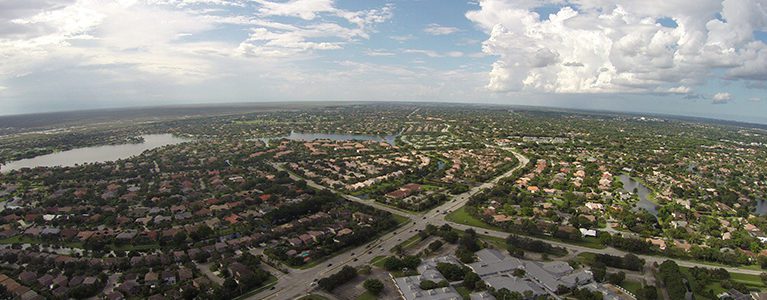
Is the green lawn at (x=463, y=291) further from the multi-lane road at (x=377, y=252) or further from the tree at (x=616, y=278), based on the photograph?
the tree at (x=616, y=278)

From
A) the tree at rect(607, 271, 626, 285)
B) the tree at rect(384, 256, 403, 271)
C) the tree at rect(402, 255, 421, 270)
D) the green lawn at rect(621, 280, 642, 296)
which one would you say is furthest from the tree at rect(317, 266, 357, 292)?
the green lawn at rect(621, 280, 642, 296)

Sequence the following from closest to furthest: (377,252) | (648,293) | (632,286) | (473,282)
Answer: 1. (648,293)
2. (473,282)
3. (632,286)
4. (377,252)

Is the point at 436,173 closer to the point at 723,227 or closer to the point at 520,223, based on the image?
the point at 520,223

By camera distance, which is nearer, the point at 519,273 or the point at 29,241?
the point at 519,273

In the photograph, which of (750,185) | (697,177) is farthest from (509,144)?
(750,185)

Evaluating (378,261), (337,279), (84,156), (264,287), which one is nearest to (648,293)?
(378,261)

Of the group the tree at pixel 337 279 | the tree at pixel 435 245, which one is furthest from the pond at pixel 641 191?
the tree at pixel 337 279

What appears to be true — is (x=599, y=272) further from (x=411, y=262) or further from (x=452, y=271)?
(x=411, y=262)
